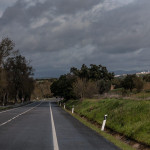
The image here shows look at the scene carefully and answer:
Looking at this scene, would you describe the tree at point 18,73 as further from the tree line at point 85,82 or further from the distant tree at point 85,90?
the distant tree at point 85,90

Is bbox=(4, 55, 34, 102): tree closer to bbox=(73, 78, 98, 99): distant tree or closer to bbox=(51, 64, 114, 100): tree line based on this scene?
bbox=(51, 64, 114, 100): tree line

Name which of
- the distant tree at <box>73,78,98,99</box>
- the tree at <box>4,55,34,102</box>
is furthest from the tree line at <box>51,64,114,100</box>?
the tree at <box>4,55,34,102</box>

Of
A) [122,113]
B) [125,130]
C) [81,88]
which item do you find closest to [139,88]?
[81,88]

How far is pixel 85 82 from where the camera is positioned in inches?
2719

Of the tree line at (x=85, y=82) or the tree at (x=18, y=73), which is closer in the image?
the tree line at (x=85, y=82)

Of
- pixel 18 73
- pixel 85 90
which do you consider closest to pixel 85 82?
pixel 85 90

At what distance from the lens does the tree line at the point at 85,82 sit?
218ft

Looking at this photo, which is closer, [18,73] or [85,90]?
[85,90]

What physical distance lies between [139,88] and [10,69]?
36.9 meters

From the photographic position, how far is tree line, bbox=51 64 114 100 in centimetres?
6656

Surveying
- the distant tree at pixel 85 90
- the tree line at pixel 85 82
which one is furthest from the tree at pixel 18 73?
the distant tree at pixel 85 90

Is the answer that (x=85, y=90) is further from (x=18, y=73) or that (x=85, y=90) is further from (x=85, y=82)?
(x=18, y=73)

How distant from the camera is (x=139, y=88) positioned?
65250mm

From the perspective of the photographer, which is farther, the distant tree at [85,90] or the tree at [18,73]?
the tree at [18,73]
